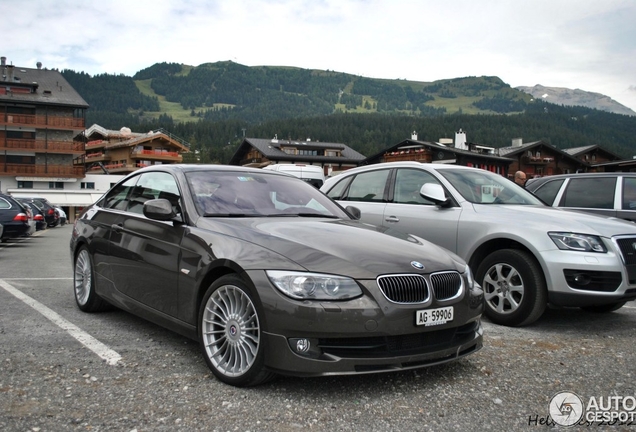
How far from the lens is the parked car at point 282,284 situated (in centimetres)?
345

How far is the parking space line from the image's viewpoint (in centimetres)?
434

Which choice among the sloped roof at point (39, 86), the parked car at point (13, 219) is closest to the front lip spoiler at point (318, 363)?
the parked car at point (13, 219)

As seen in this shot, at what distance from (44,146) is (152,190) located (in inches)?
2503

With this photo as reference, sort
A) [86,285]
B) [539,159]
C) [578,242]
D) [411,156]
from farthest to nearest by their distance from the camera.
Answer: [539,159], [411,156], [86,285], [578,242]

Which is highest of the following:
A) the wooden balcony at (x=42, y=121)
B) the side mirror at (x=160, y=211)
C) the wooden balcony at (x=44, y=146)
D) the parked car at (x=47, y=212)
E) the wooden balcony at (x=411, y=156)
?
the wooden balcony at (x=42, y=121)

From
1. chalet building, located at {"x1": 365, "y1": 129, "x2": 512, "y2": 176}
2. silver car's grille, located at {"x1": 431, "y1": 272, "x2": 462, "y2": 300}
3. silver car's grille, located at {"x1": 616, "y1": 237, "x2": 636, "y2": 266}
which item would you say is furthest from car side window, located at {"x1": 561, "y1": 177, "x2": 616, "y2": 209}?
chalet building, located at {"x1": 365, "y1": 129, "x2": 512, "y2": 176}

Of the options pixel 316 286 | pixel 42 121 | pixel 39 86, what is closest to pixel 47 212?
pixel 316 286

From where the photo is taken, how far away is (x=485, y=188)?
6754 mm

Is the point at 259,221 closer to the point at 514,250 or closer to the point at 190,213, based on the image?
the point at 190,213

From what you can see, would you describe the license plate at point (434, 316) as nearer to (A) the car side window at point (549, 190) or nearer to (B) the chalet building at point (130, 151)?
(A) the car side window at point (549, 190)

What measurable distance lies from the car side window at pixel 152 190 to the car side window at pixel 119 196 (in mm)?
105

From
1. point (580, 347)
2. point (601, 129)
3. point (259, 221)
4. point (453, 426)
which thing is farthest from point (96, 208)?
point (601, 129)

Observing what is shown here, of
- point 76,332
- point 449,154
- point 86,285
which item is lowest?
point 76,332

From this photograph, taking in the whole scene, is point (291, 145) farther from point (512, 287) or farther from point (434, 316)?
point (434, 316)
